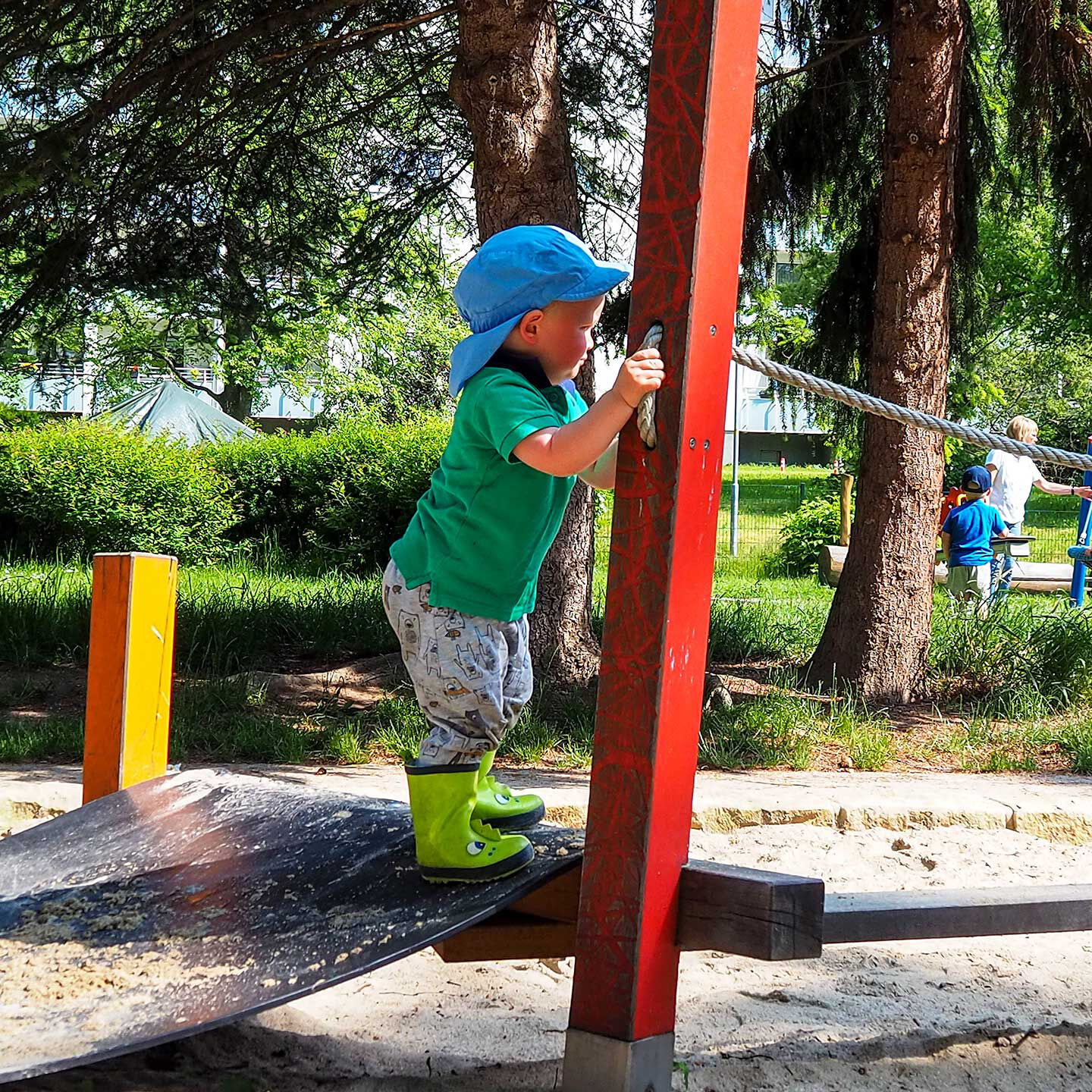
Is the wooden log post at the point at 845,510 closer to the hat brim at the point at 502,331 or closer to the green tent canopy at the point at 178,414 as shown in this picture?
the green tent canopy at the point at 178,414

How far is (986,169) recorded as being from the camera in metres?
6.52

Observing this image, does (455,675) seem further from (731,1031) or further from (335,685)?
(335,685)

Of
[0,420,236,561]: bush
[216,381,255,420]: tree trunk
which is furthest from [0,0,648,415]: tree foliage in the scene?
[216,381,255,420]: tree trunk

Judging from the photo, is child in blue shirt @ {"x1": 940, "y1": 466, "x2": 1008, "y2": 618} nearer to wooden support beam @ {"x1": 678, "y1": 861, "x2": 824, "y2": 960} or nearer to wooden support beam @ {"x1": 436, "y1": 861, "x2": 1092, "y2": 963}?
wooden support beam @ {"x1": 436, "y1": 861, "x2": 1092, "y2": 963}

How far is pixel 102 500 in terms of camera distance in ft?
44.6

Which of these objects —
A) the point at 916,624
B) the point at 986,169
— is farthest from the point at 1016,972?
the point at 986,169

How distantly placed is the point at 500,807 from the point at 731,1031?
0.67m

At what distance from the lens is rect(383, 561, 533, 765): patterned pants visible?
2.32m

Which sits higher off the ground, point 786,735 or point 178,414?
point 178,414

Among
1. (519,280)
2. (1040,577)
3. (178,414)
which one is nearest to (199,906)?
(519,280)

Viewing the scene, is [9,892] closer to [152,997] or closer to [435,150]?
[152,997]

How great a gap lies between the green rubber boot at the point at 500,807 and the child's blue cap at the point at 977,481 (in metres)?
6.59

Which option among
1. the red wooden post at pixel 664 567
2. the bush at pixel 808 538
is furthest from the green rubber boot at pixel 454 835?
the bush at pixel 808 538

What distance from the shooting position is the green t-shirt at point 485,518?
2297 millimetres
